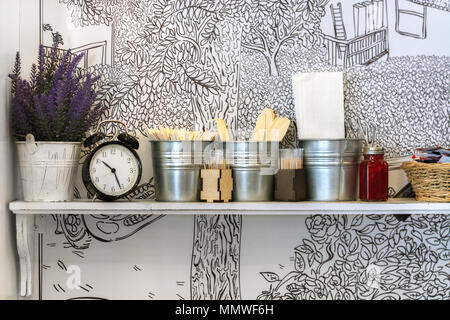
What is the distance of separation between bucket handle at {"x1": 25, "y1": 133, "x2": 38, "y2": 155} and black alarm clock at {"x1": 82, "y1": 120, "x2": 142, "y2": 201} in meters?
0.15

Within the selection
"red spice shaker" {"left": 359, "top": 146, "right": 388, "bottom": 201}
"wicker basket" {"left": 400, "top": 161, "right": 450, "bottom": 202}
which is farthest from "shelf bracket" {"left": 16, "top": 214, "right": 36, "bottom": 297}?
"wicker basket" {"left": 400, "top": 161, "right": 450, "bottom": 202}

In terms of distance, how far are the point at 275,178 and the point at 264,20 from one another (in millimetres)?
525

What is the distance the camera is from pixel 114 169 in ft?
5.15

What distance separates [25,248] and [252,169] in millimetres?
724

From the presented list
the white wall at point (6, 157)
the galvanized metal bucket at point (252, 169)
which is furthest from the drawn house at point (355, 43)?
the white wall at point (6, 157)

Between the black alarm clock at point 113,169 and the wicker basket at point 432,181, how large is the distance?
81cm

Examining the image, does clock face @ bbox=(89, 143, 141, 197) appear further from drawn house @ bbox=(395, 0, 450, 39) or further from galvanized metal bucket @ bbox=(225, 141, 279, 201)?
drawn house @ bbox=(395, 0, 450, 39)

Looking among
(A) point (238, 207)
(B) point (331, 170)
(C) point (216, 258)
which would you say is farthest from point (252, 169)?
(C) point (216, 258)

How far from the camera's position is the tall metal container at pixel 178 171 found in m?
1.56

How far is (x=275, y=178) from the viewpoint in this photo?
5.19 feet

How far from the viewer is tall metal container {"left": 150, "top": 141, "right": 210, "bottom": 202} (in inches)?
61.4

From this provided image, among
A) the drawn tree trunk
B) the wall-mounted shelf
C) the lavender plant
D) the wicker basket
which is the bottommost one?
the drawn tree trunk

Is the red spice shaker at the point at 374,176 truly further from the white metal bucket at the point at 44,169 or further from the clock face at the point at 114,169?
the white metal bucket at the point at 44,169
